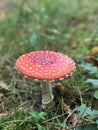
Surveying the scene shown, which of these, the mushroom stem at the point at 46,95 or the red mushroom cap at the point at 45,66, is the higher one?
the red mushroom cap at the point at 45,66

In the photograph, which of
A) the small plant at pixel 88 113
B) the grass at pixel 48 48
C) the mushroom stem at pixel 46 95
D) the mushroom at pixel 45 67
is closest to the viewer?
the small plant at pixel 88 113

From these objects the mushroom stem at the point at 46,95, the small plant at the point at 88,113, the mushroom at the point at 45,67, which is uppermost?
the mushroom at the point at 45,67

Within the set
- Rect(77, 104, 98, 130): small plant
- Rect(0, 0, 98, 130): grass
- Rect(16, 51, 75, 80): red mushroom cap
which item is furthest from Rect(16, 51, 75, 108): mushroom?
Rect(77, 104, 98, 130): small plant

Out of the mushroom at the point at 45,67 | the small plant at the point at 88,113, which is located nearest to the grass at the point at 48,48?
the small plant at the point at 88,113

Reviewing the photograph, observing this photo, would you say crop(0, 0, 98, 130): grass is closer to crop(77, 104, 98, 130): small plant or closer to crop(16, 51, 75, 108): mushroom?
crop(77, 104, 98, 130): small plant

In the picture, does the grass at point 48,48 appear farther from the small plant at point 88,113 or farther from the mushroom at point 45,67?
the mushroom at point 45,67

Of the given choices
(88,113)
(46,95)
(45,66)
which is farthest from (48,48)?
(88,113)

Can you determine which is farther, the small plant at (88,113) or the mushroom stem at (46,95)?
the mushroom stem at (46,95)
